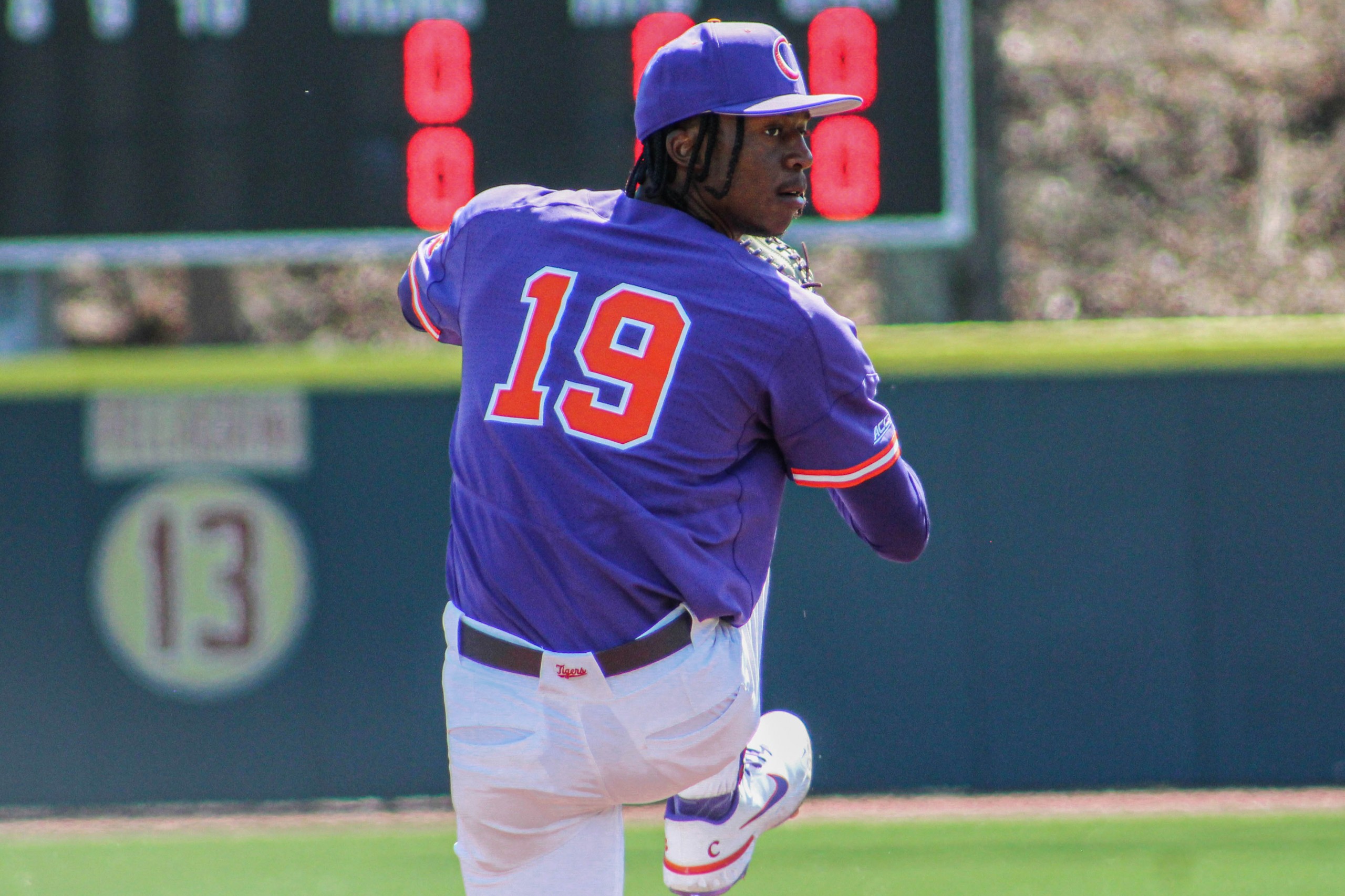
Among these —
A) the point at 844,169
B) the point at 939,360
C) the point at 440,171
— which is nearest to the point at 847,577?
the point at 939,360

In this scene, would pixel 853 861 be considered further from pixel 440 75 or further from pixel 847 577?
pixel 440 75

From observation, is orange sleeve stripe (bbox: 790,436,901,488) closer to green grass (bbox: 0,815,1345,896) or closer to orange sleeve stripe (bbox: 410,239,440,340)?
orange sleeve stripe (bbox: 410,239,440,340)

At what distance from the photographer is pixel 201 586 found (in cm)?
568

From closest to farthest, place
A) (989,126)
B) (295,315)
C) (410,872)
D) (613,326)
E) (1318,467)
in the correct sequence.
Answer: (613,326), (410,872), (1318,467), (989,126), (295,315)

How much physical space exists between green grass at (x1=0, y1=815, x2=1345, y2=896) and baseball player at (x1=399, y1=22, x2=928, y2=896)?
7.96ft

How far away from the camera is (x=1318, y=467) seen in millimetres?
5625

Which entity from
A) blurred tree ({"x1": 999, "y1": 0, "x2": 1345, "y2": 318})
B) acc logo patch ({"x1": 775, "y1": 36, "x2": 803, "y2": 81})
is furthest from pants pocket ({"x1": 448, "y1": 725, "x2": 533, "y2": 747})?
blurred tree ({"x1": 999, "y1": 0, "x2": 1345, "y2": 318})

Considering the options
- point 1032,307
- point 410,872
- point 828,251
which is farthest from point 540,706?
point 1032,307

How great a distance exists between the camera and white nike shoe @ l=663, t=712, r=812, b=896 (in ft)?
8.11

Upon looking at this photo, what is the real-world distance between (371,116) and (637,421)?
163 inches

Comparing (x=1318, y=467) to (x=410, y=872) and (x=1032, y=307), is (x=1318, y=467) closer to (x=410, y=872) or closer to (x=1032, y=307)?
(x=410, y=872)

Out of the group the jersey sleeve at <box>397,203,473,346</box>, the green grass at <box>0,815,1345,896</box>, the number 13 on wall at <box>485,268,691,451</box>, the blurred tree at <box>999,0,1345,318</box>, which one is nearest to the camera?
the number 13 on wall at <box>485,268,691,451</box>

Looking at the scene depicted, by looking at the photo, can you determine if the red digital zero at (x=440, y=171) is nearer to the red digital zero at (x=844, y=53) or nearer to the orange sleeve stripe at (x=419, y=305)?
the red digital zero at (x=844, y=53)

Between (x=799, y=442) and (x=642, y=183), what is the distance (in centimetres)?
45
